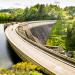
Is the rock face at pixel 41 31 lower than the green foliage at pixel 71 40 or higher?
lower

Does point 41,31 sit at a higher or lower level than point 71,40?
lower

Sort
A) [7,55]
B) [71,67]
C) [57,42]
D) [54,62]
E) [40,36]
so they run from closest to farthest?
[71,67]
[54,62]
[7,55]
[57,42]
[40,36]

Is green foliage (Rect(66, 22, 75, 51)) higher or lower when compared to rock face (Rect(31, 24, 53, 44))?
higher

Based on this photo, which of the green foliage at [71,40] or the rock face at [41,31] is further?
the rock face at [41,31]

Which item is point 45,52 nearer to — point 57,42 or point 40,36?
point 57,42

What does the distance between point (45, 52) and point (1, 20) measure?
463 feet

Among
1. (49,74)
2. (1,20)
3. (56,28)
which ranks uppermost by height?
(49,74)

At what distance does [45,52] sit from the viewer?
5366 cm

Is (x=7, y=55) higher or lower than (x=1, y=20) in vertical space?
higher

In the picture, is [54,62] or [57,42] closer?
[54,62]

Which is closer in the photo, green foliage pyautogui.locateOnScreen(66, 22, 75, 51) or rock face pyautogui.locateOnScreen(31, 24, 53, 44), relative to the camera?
green foliage pyautogui.locateOnScreen(66, 22, 75, 51)

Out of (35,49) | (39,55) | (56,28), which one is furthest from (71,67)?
(56,28)

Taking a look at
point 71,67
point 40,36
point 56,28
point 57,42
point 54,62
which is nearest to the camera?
point 71,67

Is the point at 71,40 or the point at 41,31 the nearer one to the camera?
the point at 71,40
